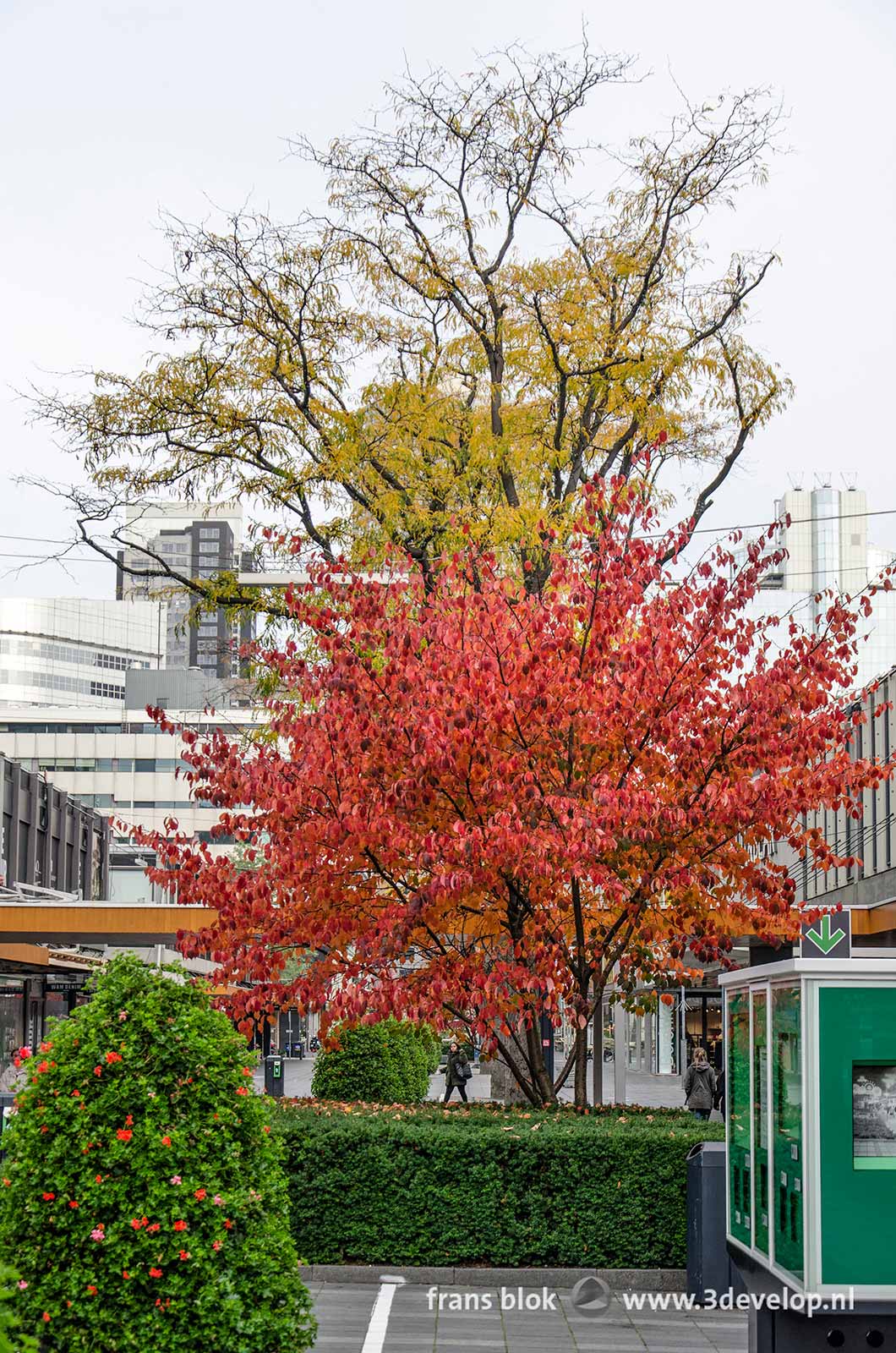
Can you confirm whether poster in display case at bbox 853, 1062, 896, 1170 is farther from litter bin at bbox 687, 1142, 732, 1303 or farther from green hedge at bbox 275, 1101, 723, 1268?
green hedge at bbox 275, 1101, 723, 1268

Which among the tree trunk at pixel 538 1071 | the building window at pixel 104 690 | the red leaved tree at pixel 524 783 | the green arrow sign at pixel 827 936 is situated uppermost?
the building window at pixel 104 690

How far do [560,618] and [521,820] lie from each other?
1.85 m

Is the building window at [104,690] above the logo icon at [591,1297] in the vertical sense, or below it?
above

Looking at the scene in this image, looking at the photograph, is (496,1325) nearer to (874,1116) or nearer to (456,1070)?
(874,1116)

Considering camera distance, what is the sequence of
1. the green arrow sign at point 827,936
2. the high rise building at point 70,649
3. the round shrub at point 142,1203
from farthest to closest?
the high rise building at point 70,649
the green arrow sign at point 827,936
the round shrub at point 142,1203

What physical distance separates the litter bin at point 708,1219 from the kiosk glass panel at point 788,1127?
336 centimetres

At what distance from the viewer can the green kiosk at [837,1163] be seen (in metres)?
7.78

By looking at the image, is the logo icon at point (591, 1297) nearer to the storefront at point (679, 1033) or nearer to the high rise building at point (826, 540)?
the storefront at point (679, 1033)

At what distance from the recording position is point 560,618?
562 inches

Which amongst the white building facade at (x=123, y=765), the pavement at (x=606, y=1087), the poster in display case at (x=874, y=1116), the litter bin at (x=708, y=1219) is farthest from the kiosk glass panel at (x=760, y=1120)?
the white building facade at (x=123, y=765)

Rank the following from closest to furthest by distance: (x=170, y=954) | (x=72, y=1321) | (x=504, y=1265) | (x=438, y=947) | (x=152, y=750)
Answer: (x=72, y=1321) < (x=504, y=1265) < (x=438, y=947) < (x=170, y=954) < (x=152, y=750)

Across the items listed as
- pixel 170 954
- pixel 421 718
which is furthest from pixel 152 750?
pixel 421 718

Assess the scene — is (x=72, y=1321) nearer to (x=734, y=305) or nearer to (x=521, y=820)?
(x=521, y=820)

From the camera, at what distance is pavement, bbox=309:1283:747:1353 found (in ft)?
35.3
